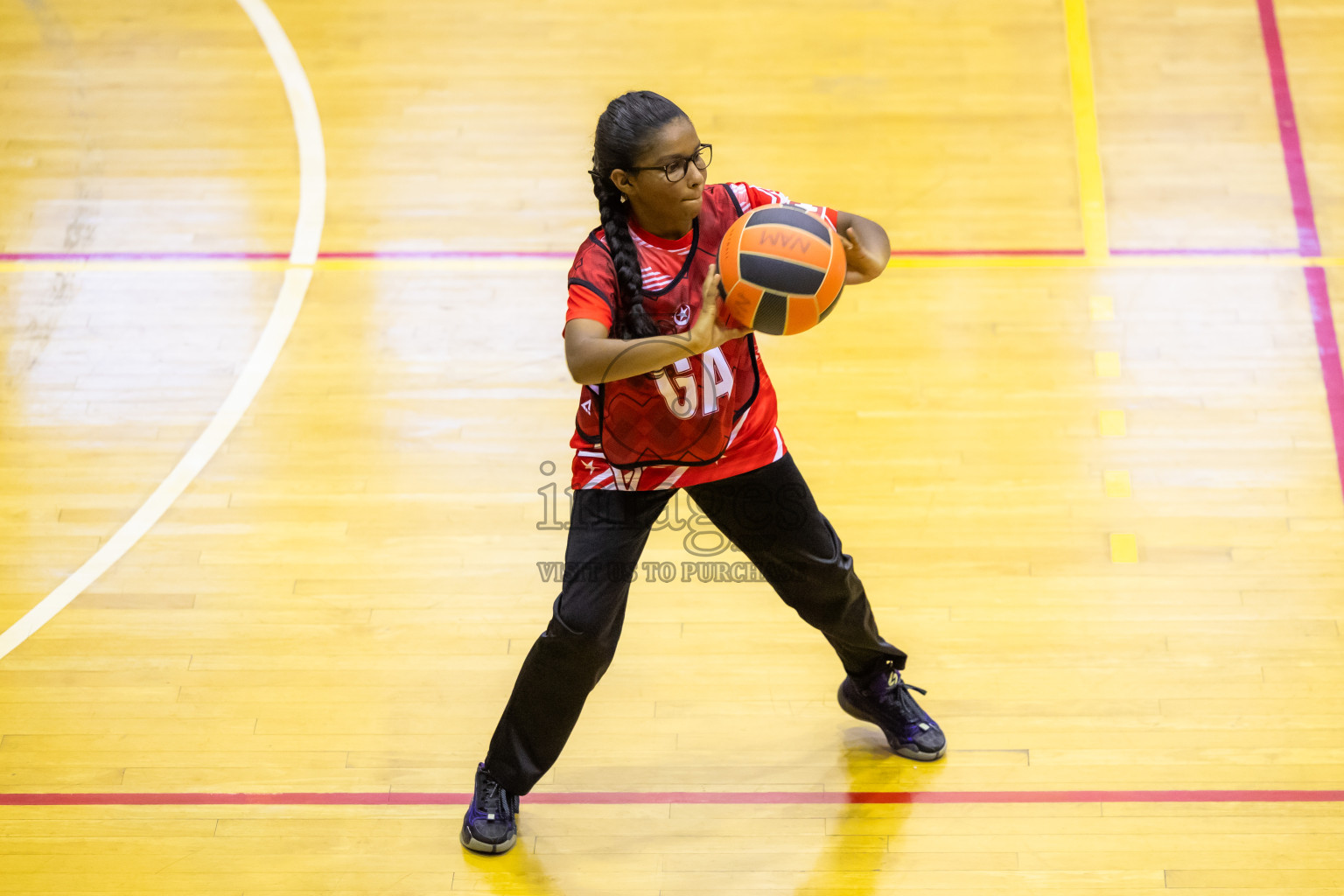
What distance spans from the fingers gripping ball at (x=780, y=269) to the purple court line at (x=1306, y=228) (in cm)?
260

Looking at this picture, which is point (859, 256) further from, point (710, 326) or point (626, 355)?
point (626, 355)

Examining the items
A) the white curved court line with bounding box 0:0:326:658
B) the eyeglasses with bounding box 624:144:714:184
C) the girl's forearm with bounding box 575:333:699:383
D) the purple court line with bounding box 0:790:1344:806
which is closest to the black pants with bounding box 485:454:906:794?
the purple court line with bounding box 0:790:1344:806

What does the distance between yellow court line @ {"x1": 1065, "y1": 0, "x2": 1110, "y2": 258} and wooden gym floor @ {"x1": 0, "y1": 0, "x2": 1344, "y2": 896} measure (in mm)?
27

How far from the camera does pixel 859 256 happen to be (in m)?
2.72

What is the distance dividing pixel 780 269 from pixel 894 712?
1545mm

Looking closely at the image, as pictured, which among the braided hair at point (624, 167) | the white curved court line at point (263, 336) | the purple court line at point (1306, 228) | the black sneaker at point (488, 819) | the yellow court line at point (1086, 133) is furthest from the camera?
the yellow court line at point (1086, 133)

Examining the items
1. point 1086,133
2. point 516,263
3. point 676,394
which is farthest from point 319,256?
point 1086,133

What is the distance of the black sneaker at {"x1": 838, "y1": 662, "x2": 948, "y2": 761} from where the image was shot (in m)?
3.39

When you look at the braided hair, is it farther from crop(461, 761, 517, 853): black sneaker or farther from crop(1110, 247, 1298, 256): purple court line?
crop(1110, 247, 1298, 256): purple court line

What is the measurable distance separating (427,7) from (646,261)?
160 inches

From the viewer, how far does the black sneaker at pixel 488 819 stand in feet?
10.7

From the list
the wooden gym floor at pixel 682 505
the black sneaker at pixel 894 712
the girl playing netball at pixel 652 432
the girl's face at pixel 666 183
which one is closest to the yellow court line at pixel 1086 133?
the wooden gym floor at pixel 682 505

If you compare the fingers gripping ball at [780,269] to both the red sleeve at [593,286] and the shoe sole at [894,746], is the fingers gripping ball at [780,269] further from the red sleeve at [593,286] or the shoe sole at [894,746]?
the shoe sole at [894,746]

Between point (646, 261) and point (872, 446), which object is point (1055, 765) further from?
point (646, 261)
